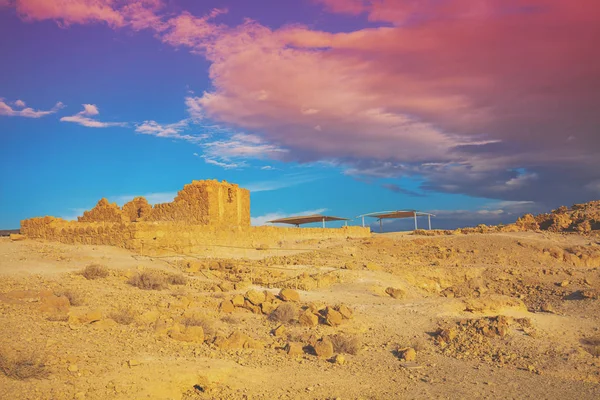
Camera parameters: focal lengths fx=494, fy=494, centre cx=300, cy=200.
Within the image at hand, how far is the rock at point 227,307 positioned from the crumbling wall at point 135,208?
41.5ft

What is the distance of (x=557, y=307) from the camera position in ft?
39.2

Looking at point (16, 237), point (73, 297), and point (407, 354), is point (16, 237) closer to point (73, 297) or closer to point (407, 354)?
point (73, 297)

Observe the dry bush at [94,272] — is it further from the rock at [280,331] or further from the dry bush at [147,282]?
the rock at [280,331]

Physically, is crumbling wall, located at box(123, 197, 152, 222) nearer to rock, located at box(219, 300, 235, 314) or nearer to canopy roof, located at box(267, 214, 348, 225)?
canopy roof, located at box(267, 214, 348, 225)

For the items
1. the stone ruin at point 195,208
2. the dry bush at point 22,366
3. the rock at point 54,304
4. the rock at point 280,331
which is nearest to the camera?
the dry bush at point 22,366

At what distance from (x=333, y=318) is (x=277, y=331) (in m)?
1.18

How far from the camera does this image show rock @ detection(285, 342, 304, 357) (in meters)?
7.29

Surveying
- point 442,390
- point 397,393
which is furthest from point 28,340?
point 442,390

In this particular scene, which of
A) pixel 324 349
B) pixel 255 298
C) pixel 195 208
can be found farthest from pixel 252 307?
pixel 195 208

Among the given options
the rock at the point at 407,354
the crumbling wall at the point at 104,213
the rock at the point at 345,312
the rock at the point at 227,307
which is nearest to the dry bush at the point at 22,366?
the rock at the point at 227,307

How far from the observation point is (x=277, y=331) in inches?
326

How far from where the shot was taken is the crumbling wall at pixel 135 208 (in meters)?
21.2

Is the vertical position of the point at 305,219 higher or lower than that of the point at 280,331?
higher

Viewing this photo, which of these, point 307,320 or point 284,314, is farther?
point 284,314
